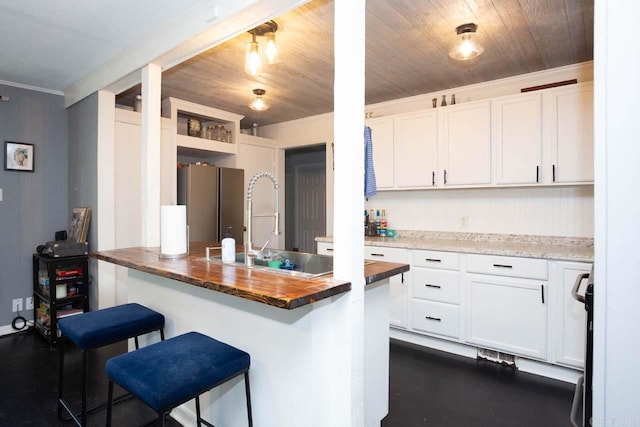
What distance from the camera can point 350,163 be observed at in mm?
1289

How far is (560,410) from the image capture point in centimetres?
202

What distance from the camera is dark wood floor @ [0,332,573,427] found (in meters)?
1.91

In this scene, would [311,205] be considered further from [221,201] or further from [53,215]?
[53,215]

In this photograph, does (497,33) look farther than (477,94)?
No

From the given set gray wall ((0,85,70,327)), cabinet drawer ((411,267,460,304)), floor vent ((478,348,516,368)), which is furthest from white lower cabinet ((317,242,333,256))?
gray wall ((0,85,70,327))

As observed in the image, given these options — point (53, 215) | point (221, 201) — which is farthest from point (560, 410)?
point (53, 215)

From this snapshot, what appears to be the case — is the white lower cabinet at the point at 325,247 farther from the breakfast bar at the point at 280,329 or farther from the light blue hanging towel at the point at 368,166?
the breakfast bar at the point at 280,329

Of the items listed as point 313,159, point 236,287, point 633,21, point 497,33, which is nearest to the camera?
point 633,21

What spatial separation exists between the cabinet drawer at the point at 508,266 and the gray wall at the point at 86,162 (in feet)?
10.5

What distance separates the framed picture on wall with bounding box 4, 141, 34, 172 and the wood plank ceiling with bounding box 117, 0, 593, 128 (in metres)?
0.98

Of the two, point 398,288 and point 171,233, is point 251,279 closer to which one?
point 171,233

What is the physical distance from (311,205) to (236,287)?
16.0ft

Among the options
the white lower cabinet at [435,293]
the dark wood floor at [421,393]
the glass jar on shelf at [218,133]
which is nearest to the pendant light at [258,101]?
the glass jar on shelf at [218,133]

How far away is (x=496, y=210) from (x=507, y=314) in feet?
3.28
